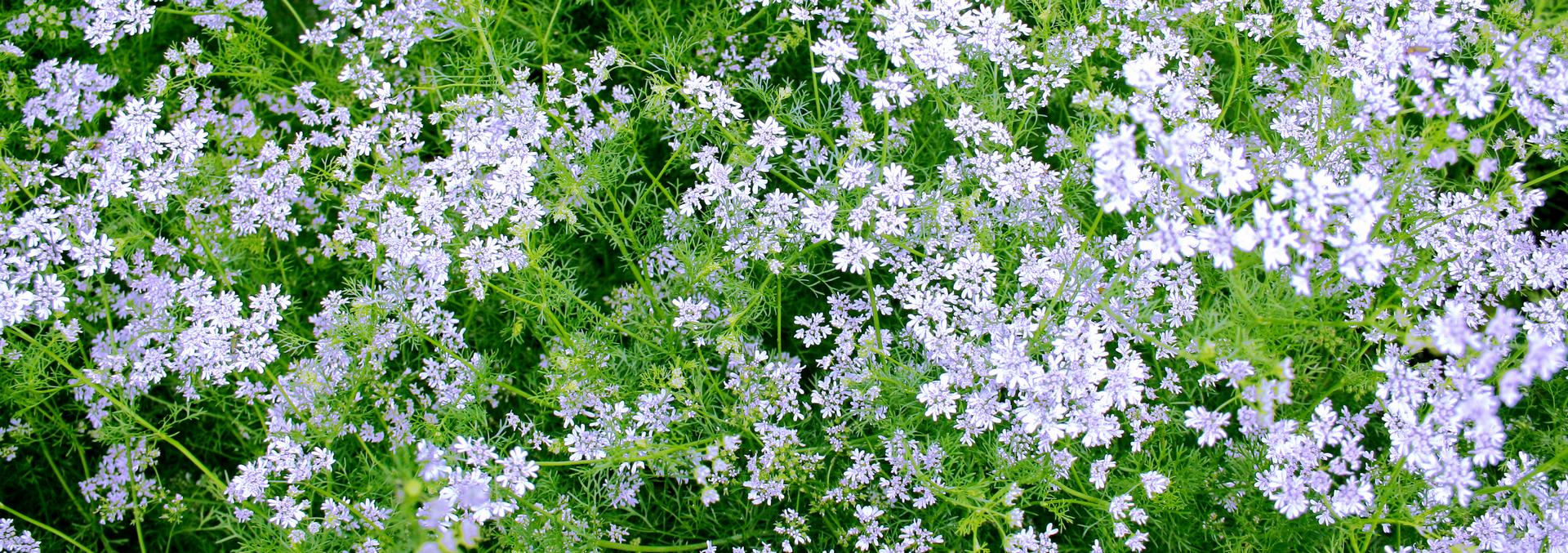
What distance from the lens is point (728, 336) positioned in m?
3.26

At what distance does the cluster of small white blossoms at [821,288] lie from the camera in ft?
10.3

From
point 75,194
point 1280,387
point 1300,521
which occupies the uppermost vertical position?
point 1280,387

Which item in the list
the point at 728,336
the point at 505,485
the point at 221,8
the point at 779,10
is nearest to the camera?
the point at 505,485

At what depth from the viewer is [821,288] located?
4.16 metres

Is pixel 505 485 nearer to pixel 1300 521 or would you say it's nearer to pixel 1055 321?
pixel 1055 321

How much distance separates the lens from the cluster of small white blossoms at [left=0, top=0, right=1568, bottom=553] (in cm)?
313

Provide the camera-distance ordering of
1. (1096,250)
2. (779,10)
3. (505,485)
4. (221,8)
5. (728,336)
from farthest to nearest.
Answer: (779,10) < (221,8) < (1096,250) < (728,336) < (505,485)

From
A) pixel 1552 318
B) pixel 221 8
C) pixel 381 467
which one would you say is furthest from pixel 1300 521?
pixel 221 8

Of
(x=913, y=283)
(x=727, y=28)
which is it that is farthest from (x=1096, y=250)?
(x=727, y=28)

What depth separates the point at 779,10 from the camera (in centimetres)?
434

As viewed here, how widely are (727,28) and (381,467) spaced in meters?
2.22

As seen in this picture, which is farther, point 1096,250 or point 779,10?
point 779,10

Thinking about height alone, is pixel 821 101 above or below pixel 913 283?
above

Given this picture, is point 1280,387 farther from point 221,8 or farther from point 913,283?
point 221,8
